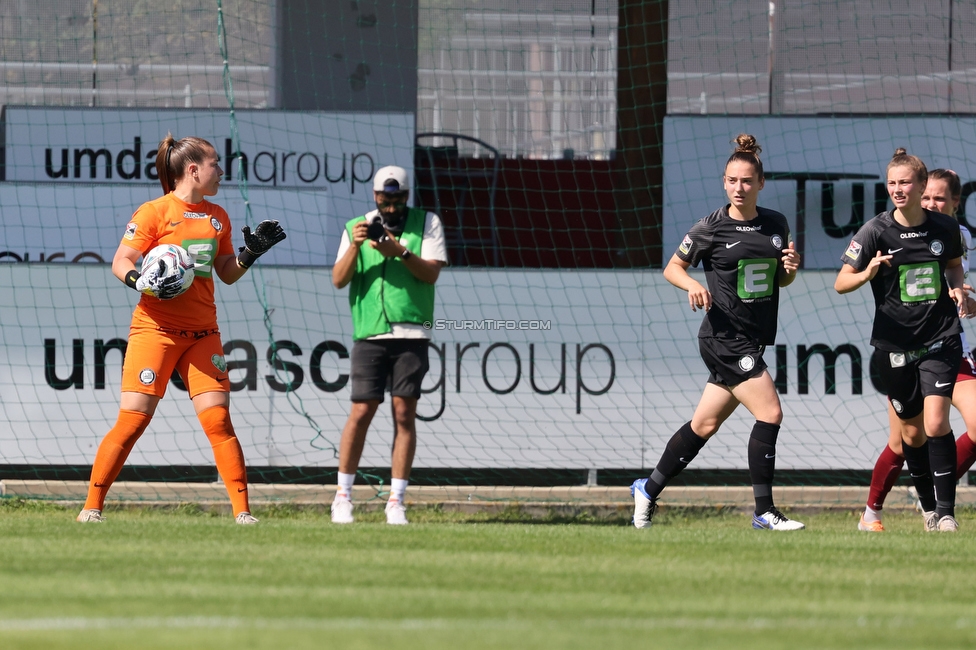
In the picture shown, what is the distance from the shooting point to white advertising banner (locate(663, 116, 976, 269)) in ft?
35.0

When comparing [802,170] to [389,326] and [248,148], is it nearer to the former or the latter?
[248,148]

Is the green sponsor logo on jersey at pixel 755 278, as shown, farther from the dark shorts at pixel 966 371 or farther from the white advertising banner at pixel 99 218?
the white advertising banner at pixel 99 218

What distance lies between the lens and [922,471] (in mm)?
7184

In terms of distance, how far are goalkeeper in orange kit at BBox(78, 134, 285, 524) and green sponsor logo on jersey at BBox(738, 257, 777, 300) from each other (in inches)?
91.3

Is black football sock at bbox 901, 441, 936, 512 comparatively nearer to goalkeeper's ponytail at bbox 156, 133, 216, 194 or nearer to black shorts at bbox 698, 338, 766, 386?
black shorts at bbox 698, 338, 766, 386

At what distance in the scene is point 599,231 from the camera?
41.5 feet

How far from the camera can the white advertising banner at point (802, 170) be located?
1066cm

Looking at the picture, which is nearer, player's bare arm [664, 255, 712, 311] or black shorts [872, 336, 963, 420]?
player's bare arm [664, 255, 712, 311]

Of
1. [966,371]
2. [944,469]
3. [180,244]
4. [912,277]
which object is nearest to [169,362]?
[180,244]

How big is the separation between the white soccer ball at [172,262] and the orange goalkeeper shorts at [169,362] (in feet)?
0.93

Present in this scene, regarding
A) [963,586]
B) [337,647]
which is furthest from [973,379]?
[337,647]

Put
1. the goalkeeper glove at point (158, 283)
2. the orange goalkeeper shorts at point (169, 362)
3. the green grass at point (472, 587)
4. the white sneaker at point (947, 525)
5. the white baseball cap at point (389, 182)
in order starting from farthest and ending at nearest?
the white baseball cap at point (389, 182), the white sneaker at point (947, 525), the orange goalkeeper shorts at point (169, 362), the goalkeeper glove at point (158, 283), the green grass at point (472, 587)

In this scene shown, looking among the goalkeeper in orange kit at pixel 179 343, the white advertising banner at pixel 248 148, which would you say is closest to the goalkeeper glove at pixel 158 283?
the goalkeeper in orange kit at pixel 179 343

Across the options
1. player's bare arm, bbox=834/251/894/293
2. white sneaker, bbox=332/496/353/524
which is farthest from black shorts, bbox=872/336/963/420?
white sneaker, bbox=332/496/353/524
